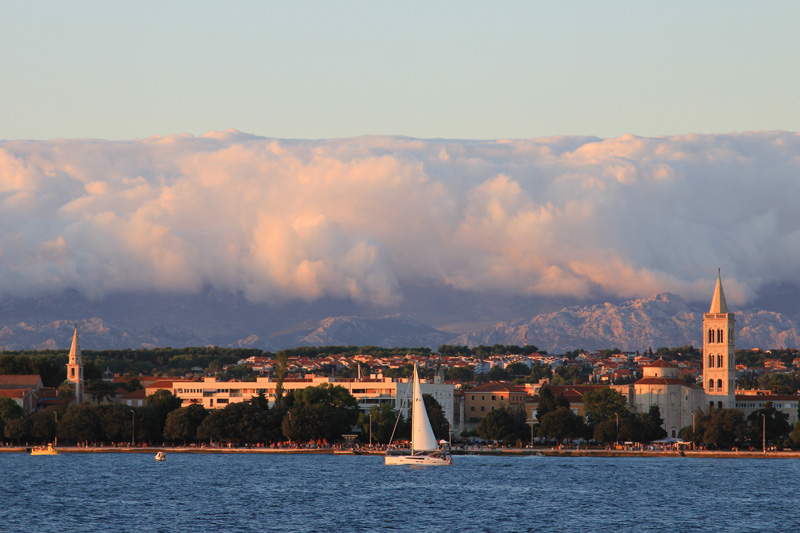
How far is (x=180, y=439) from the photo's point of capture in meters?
143

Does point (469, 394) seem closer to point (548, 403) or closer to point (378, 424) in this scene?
point (548, 403)

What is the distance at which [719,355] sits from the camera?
6929 inches

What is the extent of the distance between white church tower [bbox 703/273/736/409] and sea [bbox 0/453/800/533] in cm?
4623

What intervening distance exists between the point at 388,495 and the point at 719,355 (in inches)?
3794

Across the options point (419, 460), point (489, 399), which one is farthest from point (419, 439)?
point (489, 399)

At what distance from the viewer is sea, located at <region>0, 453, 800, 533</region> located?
7456cm

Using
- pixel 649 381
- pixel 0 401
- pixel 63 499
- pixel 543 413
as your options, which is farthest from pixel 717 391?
pixel 63 499

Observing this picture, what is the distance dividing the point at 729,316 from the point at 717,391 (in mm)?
11830

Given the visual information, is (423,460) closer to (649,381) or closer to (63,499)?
(63,499)

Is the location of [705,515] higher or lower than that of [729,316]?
lower

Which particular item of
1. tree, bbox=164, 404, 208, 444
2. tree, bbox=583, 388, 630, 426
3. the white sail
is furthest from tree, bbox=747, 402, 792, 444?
tree, bbox=164, 404, 208, 444

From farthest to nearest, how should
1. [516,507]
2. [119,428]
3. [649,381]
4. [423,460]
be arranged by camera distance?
[649,381] → [119,428] → [423,460] → [516,507]

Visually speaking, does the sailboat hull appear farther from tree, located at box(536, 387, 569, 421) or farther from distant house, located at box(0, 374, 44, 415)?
distant house, located at box(0, 374, 44, 415)

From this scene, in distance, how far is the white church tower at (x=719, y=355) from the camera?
17275 cm
